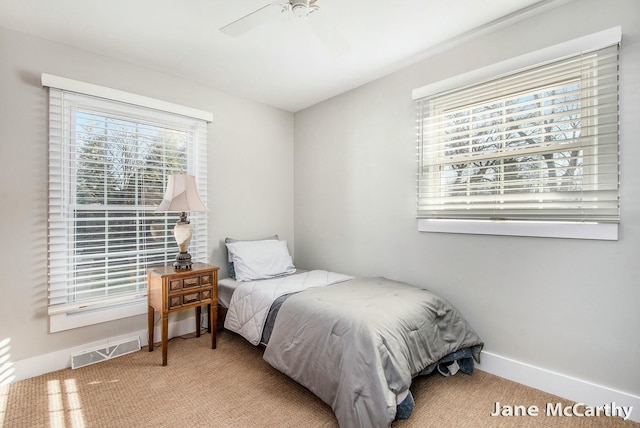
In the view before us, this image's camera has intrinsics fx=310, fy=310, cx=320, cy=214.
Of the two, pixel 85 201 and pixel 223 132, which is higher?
pixel 223 132

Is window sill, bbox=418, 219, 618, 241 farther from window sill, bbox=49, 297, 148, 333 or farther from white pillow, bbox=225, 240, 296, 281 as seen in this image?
window sill, bbox=49, 297, 148, 333

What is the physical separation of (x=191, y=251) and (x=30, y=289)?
1.16m

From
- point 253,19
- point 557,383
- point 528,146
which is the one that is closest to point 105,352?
point 253,19

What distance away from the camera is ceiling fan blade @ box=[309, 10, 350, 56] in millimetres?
1692

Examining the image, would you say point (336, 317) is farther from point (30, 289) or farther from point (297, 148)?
point (297, 148)

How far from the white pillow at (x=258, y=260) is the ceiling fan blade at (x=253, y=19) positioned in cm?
190

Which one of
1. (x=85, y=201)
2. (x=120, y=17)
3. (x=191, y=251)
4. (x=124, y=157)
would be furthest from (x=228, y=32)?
(x=191, y=251)

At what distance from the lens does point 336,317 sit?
6.07 feet

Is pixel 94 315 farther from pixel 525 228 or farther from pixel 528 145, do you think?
pixel 528 145

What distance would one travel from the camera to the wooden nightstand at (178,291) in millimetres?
2352

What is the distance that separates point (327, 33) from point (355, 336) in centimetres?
172

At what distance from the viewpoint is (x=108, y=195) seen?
255cm

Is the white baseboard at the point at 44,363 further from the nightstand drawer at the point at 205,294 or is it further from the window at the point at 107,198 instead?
the nightstand drawer at the point at 205,294

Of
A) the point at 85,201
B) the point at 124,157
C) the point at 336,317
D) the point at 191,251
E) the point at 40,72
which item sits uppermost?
the point at 40,72
